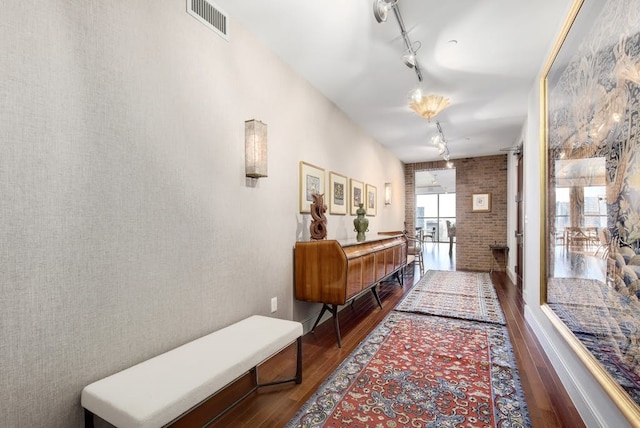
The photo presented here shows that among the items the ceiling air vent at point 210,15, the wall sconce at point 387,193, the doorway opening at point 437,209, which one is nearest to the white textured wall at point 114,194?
the ceiling air vent at point 210,15

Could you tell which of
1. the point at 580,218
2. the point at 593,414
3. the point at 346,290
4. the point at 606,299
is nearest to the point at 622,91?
the point at 580,218

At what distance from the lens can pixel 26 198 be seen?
1262 millimetres

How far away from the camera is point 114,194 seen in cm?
157

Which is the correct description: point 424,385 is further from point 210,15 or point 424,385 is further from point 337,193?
point 210,15

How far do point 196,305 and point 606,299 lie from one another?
7.41 feet

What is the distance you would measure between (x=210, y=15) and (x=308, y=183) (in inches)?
69.3

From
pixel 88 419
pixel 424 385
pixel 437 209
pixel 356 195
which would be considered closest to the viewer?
pixel 88 419

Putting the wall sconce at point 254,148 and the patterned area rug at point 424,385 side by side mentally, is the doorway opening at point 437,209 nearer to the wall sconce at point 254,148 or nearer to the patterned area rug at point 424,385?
the patterned area rug at point 424,385

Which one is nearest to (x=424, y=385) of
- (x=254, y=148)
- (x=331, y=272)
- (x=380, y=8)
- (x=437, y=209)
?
Result: (x=331, y=272)

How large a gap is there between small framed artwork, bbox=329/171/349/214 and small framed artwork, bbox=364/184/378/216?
0.92 m

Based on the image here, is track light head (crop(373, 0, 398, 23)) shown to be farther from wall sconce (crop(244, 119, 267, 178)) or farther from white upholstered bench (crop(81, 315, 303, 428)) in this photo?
white upholstered bench (crop(81, 315, 303, 428))

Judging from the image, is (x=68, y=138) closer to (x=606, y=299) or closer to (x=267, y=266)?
→ (x=267, y=266)

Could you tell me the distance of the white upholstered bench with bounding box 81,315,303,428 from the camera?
3.97ft

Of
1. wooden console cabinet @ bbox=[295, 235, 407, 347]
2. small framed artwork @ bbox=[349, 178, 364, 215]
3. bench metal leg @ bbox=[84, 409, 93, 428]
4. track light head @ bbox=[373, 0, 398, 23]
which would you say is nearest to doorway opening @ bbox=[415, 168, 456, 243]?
small framed artwork @ bbox=[349, 178, 364, 215]
